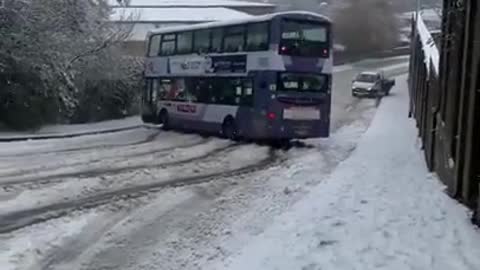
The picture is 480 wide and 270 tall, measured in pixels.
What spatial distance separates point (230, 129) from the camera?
80.8ft

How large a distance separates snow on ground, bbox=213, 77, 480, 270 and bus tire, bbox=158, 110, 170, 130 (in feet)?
49.8

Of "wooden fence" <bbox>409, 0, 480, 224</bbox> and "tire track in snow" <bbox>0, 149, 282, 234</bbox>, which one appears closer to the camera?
"wooden fence" <bbox>409, 0, 480, 224</bbox>

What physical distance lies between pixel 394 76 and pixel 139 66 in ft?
107

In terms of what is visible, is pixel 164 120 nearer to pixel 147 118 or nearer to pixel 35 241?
pixel 147 118

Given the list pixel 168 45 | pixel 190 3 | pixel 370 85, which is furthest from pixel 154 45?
pixel 190 3

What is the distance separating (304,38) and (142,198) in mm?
11042

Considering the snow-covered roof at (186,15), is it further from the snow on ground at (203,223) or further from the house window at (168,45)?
the snow on ground at (203,223)

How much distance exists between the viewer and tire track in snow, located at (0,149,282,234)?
10680 millimetres

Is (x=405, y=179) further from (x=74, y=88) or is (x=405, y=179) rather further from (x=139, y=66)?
(x=139, y=66)

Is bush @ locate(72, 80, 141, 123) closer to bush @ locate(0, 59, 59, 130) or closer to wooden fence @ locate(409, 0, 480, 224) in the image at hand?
bush @ locate(0, 59, 59, 130)

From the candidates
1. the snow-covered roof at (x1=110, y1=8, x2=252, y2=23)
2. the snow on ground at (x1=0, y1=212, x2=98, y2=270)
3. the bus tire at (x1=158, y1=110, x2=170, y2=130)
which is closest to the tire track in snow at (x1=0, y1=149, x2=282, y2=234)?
the snow on ground at (x1=0, y1=212, x2=98, y2=270)

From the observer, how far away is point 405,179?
46.6 feet

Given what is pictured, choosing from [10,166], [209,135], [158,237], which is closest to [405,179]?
[158,237]

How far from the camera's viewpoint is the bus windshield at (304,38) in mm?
22250
